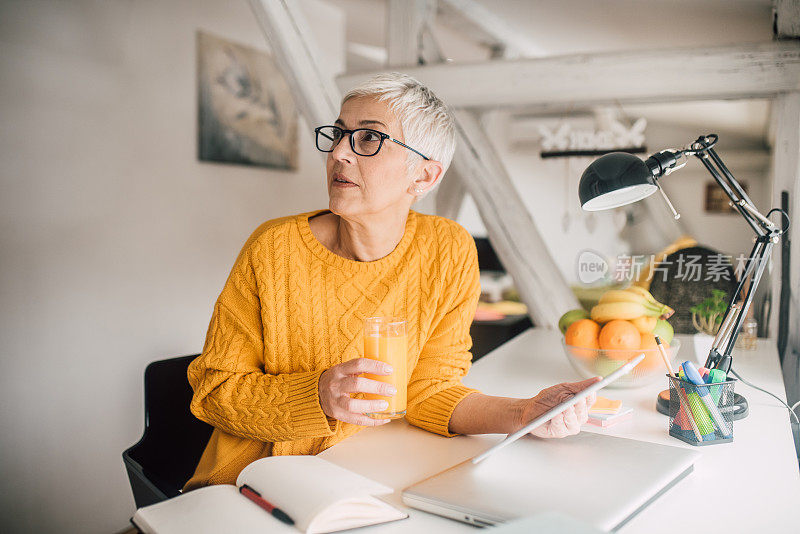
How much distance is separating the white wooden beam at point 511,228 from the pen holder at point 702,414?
→ 1.17m

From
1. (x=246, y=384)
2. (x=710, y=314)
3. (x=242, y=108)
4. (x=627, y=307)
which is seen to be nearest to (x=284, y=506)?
(x=246, y=384)

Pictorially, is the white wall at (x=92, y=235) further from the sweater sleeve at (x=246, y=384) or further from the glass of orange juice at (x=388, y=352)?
the glass of orange juice at (x=388, y=352)

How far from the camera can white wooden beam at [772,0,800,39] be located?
1.93 metres

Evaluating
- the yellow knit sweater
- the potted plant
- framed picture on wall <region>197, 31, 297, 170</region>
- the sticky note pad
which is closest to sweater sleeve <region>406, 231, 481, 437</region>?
the yellow knit sweater

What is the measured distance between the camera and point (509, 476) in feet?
3.13

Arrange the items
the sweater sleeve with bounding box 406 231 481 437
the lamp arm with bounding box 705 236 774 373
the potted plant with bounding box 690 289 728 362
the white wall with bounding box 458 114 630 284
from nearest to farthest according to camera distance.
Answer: the sweater sleeve with bounding box 406 231 481 437
the lamp arm with bounding box 705 236 774 373
the potted plant with bounding box 690 289 728 362
the white wall with bounding box 458 114 630 284

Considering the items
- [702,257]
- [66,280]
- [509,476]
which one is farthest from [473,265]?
[66,280]

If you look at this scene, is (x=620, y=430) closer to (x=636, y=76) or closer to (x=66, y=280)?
(x=636, y=76)

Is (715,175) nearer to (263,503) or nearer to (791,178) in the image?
(791,178)

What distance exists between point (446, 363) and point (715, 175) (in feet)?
2.57

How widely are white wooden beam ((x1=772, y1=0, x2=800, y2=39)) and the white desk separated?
1100 millimetres

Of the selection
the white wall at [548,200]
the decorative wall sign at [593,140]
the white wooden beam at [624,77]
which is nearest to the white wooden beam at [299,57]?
the white wooden beam at [624,77]

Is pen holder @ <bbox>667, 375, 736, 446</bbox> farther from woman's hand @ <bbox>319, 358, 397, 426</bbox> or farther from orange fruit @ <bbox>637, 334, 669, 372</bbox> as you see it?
woman's hand @ <bbox>319, 358, 397, 426</bbox>

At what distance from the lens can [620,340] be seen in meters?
1.51
